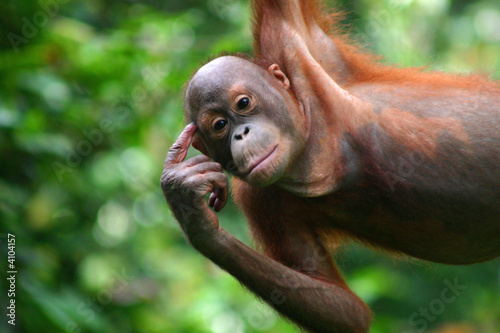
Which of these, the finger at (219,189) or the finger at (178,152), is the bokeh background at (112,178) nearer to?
the finger at (219,189)

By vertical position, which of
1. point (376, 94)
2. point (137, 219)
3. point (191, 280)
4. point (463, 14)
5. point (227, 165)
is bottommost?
point (191, 280)

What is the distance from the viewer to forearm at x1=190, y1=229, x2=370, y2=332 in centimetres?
255

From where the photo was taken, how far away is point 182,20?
14.8 ft

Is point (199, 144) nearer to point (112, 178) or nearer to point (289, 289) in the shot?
point (289, 289)

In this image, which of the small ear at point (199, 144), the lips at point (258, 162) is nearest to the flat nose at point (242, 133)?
the lips at point (258, 162)

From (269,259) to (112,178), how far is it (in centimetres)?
336

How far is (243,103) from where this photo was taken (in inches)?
105

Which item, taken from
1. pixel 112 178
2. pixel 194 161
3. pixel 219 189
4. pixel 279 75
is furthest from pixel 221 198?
pixel 112 178

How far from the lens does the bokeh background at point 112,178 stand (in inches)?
154

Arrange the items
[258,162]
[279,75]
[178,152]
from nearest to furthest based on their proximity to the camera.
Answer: [258,162]
[178,152]
[279,75]

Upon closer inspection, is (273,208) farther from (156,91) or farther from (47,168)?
(156,91)

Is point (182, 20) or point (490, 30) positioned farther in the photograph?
point (490, 30)

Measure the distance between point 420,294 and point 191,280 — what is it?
7.42ft

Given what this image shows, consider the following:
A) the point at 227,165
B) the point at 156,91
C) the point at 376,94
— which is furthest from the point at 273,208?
the point at 156,91
